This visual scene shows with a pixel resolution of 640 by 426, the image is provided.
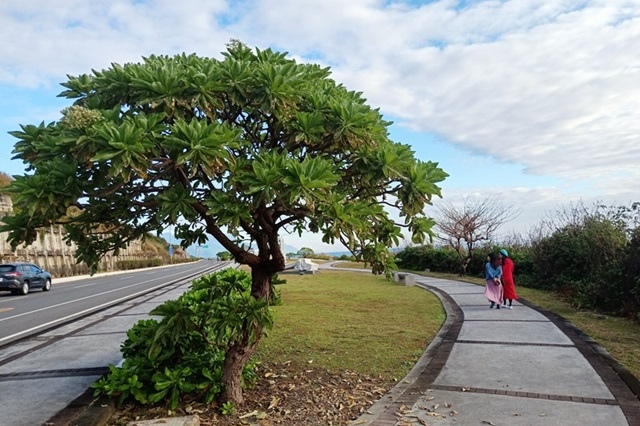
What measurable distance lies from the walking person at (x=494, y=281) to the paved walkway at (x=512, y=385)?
3425 mm

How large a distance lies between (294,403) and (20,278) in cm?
2161

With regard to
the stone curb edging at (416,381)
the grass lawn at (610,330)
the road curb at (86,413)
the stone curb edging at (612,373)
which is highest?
the road curb at (86,413)

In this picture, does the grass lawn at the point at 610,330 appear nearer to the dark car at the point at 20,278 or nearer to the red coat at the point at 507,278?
the red coat at the point at 507,278

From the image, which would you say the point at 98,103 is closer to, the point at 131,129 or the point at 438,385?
the point at 131,129

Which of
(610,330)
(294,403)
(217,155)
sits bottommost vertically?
(610,330)

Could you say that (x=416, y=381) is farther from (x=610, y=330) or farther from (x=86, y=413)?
(x=610, y=330)

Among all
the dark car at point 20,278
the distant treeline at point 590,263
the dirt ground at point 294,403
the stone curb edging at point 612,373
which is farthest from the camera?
the dark car at point 20,278

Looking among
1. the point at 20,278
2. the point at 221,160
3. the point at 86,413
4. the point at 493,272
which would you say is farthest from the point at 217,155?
the point at 20,278

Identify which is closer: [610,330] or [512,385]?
[512,385]

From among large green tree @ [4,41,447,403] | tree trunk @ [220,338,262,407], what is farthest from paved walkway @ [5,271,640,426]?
large green tree @ [4,41,447,403]

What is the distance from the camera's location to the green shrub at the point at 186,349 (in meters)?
4.42

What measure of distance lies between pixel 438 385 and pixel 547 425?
→ 1489mm

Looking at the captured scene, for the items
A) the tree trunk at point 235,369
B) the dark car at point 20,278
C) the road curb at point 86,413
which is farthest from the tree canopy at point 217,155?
the dark car at point 20,278

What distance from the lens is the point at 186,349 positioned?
17.4ft
